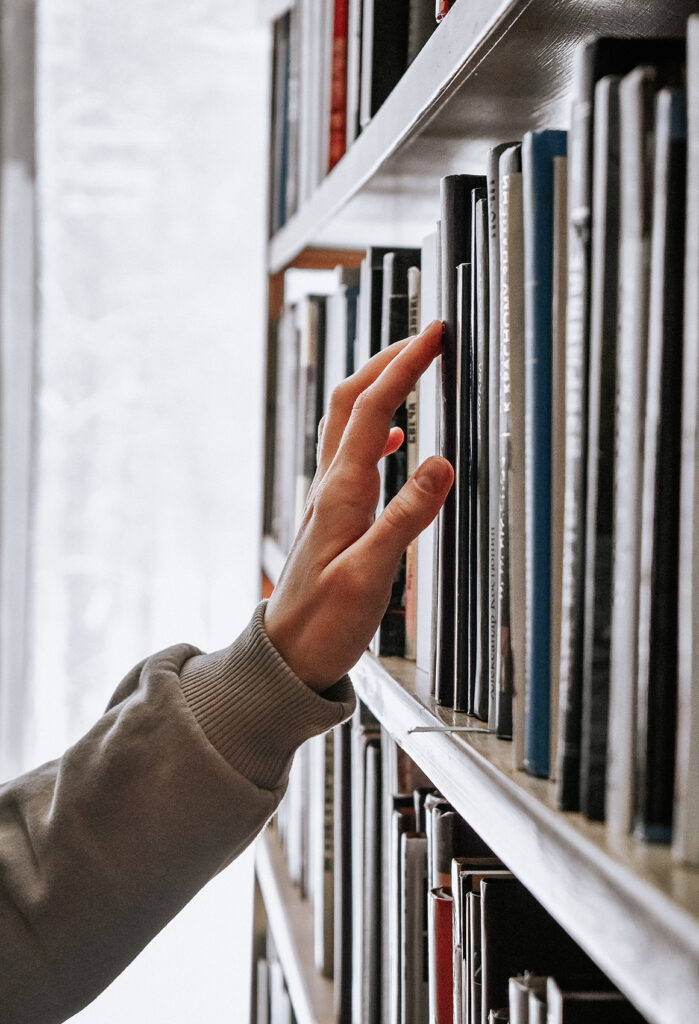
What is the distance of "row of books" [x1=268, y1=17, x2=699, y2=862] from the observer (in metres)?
0.30

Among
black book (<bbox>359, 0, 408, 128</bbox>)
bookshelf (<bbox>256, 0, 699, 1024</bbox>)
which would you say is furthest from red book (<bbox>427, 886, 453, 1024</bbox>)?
black book (<bbox>359, 0, 408, 128</bbox>)

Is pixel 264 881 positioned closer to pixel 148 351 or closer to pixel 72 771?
pixel 72 771

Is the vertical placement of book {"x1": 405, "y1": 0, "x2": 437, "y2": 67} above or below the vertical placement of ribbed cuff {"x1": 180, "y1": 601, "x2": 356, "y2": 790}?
above

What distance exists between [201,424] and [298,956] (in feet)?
4.00

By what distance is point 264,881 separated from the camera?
135 centimetres

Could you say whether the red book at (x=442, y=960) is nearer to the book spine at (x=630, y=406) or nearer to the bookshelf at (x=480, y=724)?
the bookshelf at (x=480, y=724)

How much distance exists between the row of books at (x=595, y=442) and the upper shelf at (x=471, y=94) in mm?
66

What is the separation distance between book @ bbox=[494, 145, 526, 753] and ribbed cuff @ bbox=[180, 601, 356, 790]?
7.7 inches

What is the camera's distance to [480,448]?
50cm

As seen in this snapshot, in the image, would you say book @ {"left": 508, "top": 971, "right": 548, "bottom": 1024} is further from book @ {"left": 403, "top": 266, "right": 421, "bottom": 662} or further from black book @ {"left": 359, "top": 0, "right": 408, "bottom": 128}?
black book @ {"left": 359, "top": 0, "right": 408, "bottom": 128}

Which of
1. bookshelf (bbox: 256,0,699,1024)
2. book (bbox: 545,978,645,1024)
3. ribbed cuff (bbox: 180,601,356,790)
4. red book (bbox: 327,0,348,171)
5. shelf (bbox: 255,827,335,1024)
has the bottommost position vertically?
shelf (bbox: 255,827,335,1024)

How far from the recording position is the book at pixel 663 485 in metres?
0.30

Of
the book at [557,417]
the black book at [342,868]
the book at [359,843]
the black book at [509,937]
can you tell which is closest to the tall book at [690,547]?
the book at [557,417]

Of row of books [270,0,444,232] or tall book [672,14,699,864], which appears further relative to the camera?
row of books [270,0,444,232]
